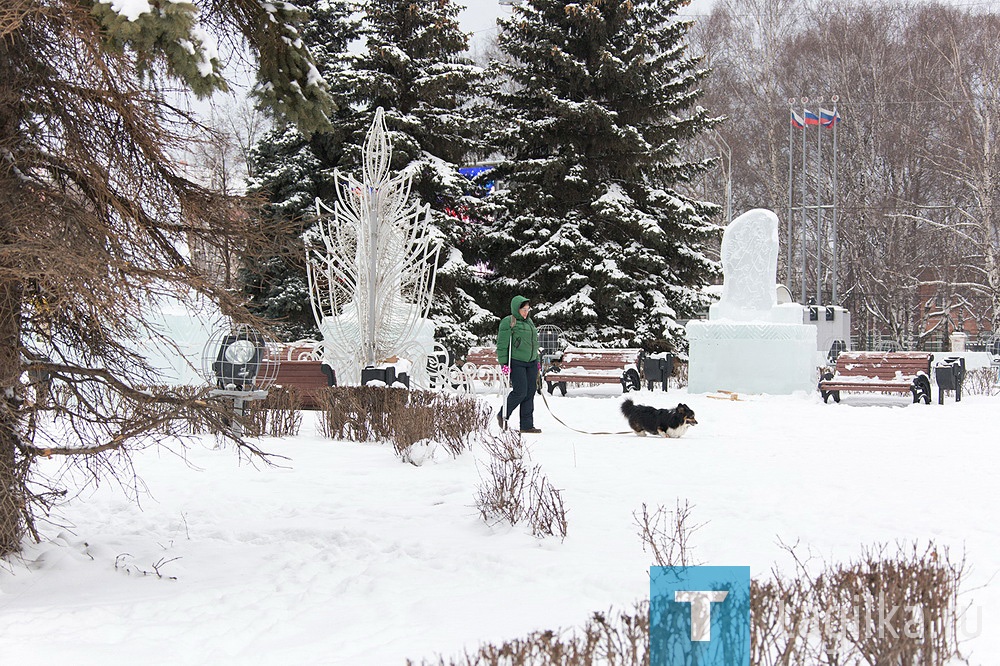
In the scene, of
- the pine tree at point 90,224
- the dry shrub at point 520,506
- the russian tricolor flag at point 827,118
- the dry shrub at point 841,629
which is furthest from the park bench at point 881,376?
the russian tricolor flag at point 827,118

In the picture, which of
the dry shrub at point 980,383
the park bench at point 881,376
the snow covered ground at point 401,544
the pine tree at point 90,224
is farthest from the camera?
the dry shrub at point 980,383

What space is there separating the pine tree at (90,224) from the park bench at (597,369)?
1296 cm

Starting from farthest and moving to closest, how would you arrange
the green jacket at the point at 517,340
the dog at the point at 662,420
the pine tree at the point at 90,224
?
the green jacket at the point at 517,340 < the dog at the point at 662,420 < the pine tree at the point at 90,224

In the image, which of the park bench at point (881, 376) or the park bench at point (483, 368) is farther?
the park bench at point (483, 368)

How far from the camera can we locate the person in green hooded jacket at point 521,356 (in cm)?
1047

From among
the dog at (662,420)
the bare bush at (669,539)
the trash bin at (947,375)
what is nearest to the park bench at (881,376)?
the trash bin at (947,375)

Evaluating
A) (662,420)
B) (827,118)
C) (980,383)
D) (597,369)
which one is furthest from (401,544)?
(827,118)

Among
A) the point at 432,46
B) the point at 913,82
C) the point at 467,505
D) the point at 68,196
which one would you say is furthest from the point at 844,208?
the point at 68,196

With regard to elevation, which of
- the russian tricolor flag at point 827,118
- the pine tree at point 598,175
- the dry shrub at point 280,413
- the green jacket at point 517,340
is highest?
the russian tricolor flag at point 827,118

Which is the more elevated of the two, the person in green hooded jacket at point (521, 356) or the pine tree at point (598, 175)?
the pine tree at point (598, 175)

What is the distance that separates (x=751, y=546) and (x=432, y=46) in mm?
20367

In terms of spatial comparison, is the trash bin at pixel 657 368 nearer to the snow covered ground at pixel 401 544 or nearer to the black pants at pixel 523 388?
the black pants at pixel 523 388

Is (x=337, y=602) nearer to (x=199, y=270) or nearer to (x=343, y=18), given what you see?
(x=199, y=270)

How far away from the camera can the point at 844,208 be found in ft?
108
